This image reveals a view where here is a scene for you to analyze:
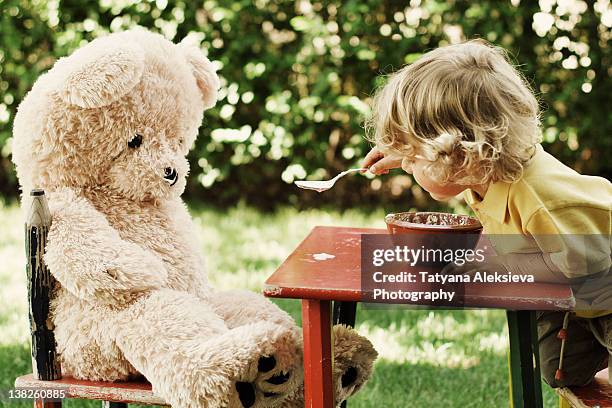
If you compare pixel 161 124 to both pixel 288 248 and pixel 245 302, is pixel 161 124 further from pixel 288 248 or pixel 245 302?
pixel 288 248

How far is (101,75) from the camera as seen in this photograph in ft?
6.13

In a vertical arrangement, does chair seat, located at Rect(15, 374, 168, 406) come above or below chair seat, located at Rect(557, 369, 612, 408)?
above

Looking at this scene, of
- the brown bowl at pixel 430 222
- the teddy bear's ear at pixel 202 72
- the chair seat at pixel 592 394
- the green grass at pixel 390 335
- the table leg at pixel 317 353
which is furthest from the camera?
the green grass at pixel 390 335

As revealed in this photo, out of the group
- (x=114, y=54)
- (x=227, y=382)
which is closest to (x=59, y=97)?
(x=114, y=54)

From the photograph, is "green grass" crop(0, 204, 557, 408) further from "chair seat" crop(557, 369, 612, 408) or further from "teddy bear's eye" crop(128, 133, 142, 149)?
"teddy bear's eye" crop(128, 133, 142, 149)

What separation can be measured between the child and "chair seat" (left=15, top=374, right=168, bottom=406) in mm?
735

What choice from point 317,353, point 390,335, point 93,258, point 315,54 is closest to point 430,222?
point 317,353

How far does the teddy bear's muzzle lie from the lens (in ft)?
6.52

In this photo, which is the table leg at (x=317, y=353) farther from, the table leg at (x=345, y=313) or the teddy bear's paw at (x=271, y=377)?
the table leg at (x=345, y=313)

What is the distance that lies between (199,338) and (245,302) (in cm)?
34

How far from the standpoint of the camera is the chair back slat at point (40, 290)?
5.98 ft

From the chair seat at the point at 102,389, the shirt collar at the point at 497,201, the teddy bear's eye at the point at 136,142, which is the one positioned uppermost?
the teddy bear's eye at the point at 136,142

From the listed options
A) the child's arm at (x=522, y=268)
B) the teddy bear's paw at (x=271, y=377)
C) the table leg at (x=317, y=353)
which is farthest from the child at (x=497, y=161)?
the teddy bear's paw at (x=271, y=377)

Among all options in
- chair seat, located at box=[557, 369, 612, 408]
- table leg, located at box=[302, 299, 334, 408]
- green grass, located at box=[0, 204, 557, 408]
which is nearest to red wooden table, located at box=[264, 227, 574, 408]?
table leg, located at box=[302, 299, 334, 408]
